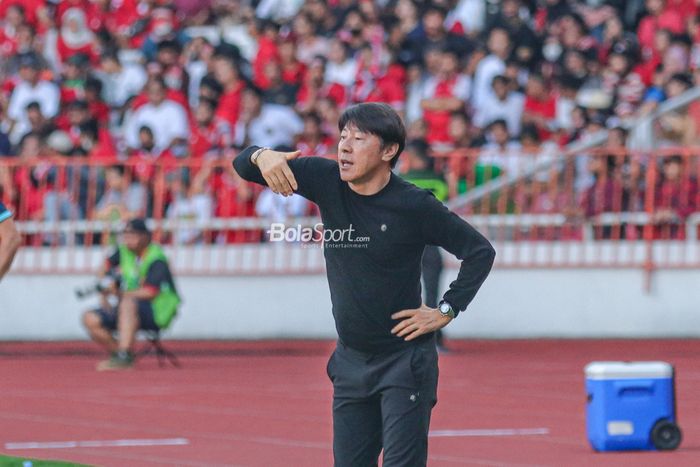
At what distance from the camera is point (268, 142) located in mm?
17984

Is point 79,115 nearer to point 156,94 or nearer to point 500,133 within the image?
point 156,94

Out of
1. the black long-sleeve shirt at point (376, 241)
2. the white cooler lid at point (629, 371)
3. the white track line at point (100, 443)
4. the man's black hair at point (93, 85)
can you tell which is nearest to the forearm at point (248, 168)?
the black long-sleeve shirt at point (376, 241)

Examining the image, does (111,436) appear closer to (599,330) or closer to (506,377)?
(506,377)

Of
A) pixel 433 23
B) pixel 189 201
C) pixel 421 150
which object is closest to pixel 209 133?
pixel 189 201

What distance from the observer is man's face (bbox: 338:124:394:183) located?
629cm

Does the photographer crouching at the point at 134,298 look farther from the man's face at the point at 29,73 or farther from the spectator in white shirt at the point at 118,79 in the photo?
the man's face at the point at 29,73

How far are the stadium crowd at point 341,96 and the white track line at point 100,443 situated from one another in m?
6.06

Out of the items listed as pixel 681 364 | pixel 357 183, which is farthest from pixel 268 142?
pixel 357 183

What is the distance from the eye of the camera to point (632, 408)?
10.1m

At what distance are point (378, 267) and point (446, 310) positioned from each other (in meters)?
0.32

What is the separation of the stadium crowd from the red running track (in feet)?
5.31

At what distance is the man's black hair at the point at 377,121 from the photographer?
632 centimetres

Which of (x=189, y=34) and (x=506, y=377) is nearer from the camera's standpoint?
(x=506, y=377)

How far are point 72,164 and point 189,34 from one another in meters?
4.26
